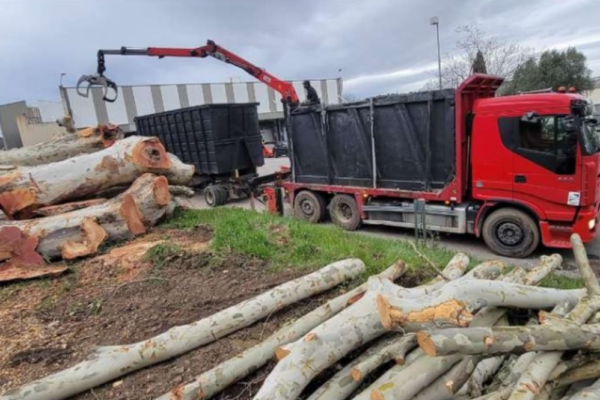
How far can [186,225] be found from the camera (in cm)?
634

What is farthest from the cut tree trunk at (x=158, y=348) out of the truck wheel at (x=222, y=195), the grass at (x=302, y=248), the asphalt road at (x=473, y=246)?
the truck wheel at (x=222, y=195)

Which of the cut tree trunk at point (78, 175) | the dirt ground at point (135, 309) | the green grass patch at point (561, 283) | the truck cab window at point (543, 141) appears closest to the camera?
the dirt ground at point (135, 309)

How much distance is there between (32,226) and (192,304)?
2.91 meters

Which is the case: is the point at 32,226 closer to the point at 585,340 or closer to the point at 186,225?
the point at 186,225

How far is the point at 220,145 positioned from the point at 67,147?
4.43 m

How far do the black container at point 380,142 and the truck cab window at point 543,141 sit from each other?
92 centimetres

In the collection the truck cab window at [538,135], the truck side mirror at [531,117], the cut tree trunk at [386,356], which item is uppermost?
the truck side mirror at [531,117]

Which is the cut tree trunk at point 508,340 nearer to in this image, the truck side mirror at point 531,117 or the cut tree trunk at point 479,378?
the cut tree trunk at point 479,378

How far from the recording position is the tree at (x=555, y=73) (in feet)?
77.6

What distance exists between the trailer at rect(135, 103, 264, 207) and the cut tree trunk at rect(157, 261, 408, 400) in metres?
8.73

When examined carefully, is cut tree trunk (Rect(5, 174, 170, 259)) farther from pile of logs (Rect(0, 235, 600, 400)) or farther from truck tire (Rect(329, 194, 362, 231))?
truck tire (Rect(329, 194, 362, 231))

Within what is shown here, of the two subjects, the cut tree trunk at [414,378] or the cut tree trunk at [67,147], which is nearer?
the cut tree trunk at [414,378]

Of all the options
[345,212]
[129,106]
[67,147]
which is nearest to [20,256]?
[67,147]

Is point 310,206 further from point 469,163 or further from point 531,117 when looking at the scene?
point 531,117
